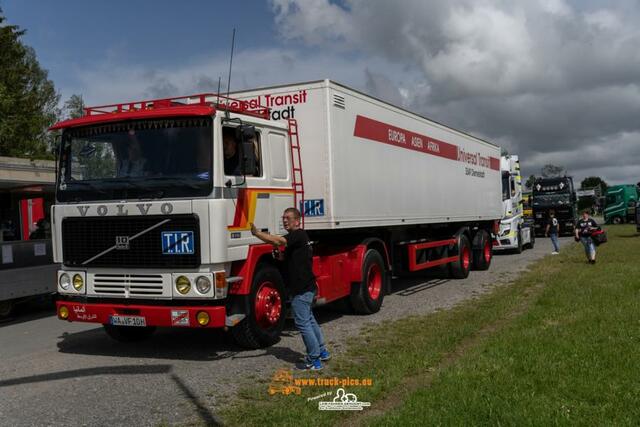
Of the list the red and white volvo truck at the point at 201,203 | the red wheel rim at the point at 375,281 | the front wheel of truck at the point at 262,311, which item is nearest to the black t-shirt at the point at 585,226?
the red wheel rim at the point at 375,281

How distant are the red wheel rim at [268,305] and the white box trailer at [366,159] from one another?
143cm

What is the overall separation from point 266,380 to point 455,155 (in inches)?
379

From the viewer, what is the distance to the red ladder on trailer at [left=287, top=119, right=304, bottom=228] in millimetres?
8453

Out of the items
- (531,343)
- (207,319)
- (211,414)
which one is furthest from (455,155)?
(211,414)

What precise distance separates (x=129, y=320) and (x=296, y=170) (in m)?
3.00

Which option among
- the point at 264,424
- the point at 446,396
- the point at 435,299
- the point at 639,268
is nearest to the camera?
the point at 264,424

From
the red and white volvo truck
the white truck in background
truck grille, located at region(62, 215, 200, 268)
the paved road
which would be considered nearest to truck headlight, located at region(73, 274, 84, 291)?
the red and white volvo truck

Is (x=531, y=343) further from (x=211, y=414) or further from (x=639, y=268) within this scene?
(x=639, y=268)

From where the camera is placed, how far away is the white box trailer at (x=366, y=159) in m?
8.76

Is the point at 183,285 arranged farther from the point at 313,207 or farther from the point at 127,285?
the point at 313,207

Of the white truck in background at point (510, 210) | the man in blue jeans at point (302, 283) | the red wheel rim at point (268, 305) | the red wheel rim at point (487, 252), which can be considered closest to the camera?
the man in blue jeans at point (302, 283)

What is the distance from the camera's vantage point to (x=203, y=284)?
264 inches

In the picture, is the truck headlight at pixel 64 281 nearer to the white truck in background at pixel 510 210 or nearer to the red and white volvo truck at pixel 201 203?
the red and white volvo truck at pixel 201 203

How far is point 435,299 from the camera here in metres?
11.9
